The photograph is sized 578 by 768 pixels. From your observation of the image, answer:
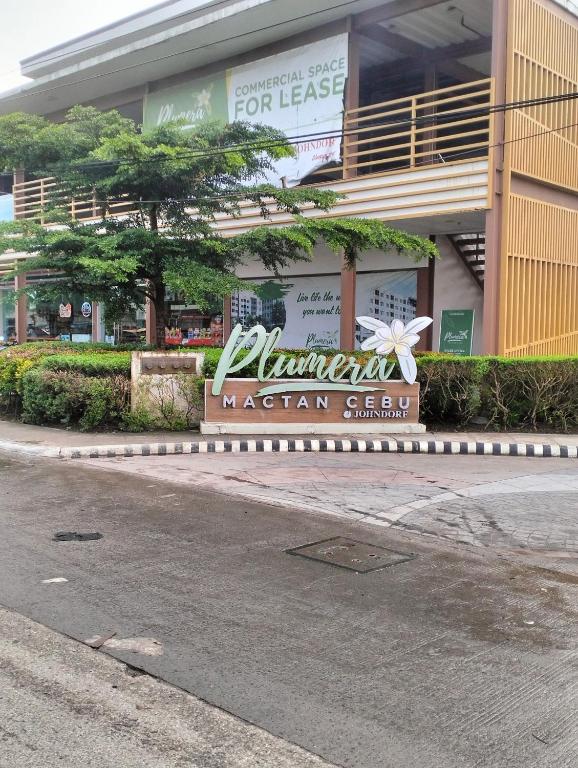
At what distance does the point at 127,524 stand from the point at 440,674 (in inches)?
160

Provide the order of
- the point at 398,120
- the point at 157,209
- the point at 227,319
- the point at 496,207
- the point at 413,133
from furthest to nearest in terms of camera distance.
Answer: the point at 227,319 → the point at 398,120 → the point at 157,209 → the point at 413,133 → the point at 496,207

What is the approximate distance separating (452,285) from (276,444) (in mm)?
9232

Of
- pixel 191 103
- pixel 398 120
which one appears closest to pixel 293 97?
pixel 398 120

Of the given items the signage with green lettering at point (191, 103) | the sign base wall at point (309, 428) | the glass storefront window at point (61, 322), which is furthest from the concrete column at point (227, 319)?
the sign base wall at point (309, 428)

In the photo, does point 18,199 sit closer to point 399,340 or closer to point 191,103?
point 191,103

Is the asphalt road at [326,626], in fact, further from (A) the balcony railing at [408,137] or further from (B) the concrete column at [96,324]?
(B) the concrete column at [96,324]

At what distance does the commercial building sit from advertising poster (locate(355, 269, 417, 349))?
5 centimetres

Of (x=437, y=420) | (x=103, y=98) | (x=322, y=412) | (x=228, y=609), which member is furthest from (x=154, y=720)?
(x=103, y=98)

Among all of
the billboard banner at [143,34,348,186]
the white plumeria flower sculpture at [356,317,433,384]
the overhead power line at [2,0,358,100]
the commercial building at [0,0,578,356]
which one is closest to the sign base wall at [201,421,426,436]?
the white plumeria flower sculpture at [356,317,433,384]

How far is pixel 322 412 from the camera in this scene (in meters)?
13.5

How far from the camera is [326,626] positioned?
4898 millimetres

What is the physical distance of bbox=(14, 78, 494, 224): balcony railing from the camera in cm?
1552

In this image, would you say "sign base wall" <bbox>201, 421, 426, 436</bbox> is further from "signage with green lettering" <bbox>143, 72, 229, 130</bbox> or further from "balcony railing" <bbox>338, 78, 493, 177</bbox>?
"signage with green lettering" <bbox>143, 72, 229, 130</bbox>

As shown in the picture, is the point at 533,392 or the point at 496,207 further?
the point at 496,207
